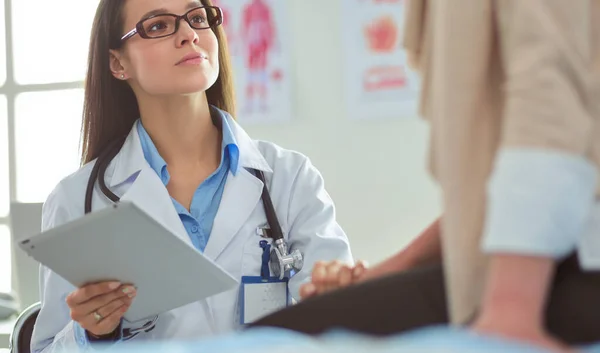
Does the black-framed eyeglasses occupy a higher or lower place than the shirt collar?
higher

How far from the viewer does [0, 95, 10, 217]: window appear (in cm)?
348

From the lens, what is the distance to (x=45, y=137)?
11.4 feet

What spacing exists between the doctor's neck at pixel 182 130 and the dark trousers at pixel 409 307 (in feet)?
3.79

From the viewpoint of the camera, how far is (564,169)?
571mm

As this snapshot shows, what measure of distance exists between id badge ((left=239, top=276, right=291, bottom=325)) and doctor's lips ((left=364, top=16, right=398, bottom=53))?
4.80 feet

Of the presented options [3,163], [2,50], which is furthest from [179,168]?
[2,50]

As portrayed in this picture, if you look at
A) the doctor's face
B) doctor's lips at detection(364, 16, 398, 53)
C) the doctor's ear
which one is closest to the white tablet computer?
the doctor's face

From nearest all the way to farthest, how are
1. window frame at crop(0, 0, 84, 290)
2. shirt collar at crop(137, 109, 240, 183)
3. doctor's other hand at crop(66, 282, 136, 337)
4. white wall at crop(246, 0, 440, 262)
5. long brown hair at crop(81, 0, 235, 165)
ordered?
doctor's other hand at crop(66, 282, 136, 337)
shirt collar at crop(137, 109, 240, 183)
long brown hair at crop(81, 0, 235, 165)
white wall at crop(246, 0, 440, 262)
window frame at crop(0, 0, 84, 290)

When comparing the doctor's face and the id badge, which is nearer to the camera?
the id badge

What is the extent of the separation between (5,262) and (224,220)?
2.11m

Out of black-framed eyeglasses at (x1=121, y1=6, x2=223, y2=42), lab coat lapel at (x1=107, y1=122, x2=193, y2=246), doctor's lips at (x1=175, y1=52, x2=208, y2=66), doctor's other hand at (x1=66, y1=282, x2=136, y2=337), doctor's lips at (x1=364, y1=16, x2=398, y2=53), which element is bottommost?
doctor's other hand at (x1=66, y1=282, x2=136, y2=337)

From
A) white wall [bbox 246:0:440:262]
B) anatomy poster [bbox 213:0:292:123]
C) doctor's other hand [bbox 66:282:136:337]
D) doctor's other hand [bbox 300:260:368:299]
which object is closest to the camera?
doctor's other hand [bbox 300:260:368:299]

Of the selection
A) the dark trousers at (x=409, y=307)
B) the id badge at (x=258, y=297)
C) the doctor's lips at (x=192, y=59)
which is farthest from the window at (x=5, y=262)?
the dark trousers at (x=409, y=307)

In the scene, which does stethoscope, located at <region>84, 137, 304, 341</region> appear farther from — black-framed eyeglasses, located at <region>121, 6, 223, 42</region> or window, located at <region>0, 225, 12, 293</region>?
window, located at <region>0, 225, 12, 293</region>
